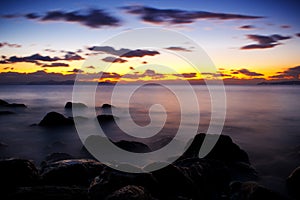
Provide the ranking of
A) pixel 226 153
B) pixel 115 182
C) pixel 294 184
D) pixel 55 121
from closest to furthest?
pixel 115 182, pixel 294 184, pixel 226 153, pixel 55 121

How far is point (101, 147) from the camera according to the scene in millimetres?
8914

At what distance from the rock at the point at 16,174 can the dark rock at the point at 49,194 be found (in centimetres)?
52

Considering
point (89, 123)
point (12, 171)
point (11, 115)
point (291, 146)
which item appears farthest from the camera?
point (11, 115)

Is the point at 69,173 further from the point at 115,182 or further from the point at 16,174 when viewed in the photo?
the point at 115,182

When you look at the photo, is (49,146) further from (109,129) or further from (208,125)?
(208,125)

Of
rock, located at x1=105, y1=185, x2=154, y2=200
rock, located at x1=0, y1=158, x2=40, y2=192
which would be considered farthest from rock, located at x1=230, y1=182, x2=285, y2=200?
rock, located at x1=0, y1=158, x2=40, y2=192

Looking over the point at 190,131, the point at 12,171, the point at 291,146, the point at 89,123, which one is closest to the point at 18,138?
the point at 89,123

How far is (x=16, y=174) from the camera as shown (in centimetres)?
468

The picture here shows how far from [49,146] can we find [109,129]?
470 centimetres

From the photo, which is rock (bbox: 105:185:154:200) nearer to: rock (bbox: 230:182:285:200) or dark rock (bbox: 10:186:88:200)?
dark rock (bbox: 10:186:88:200)

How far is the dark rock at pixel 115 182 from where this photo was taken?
4.32 m

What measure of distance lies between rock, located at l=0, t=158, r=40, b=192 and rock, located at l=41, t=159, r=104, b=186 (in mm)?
272

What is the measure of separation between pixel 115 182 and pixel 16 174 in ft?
6.36

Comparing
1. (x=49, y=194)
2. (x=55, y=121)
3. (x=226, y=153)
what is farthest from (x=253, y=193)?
(x=55, y=121)
